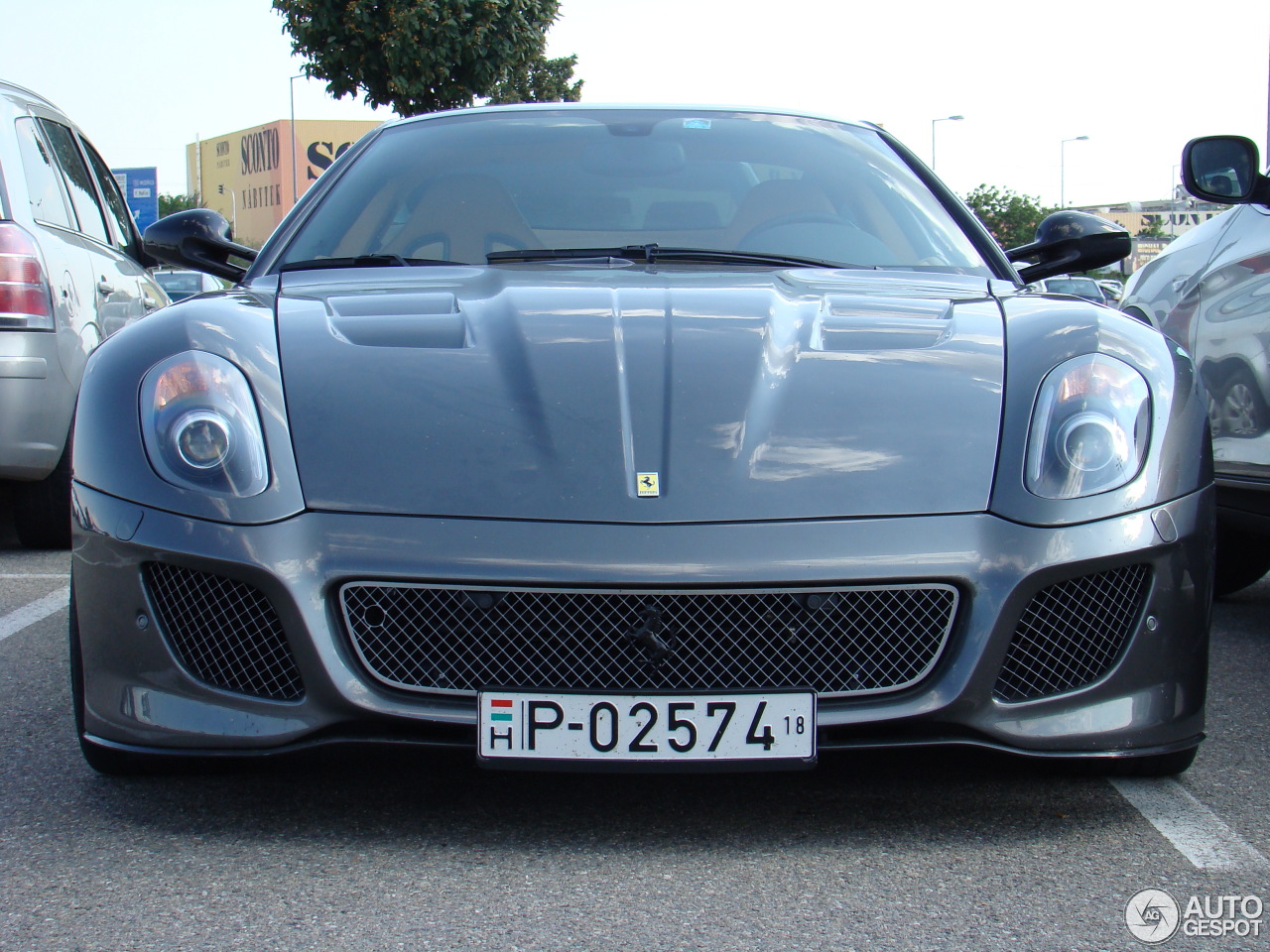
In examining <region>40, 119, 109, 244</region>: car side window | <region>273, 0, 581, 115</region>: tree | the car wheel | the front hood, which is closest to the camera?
the front hood

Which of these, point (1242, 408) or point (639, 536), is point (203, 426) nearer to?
point (639, 536)

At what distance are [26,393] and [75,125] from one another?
2.01 meters

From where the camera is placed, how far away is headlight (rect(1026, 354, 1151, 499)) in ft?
7.79

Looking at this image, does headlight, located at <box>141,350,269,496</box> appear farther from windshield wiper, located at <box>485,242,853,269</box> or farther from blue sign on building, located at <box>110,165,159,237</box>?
blue sign on building, located at <box>110,165,159,237</box>

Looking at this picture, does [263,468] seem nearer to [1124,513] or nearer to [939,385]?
[939,385]

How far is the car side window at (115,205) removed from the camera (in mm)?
6863

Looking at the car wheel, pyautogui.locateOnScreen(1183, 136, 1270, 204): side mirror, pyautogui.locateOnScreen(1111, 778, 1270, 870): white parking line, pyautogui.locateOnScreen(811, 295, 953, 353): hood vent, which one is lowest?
pyautogui.locateOnScreen(1111, 778, 1270, 870): white parking line

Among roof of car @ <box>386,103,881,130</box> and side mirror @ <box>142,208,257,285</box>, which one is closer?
side mirror @ <box>142,208,257,285</box>

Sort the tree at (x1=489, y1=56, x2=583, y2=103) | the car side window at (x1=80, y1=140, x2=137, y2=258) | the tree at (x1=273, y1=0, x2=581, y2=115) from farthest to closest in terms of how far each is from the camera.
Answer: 1. the tree at (x1=489, y1=56, x2=583, y2=103)
2. the tree at (x1=273, y1=0, x2=581, y2=115)
3. the car side window at (x1=80, y1=140, x2=137, y2=258)

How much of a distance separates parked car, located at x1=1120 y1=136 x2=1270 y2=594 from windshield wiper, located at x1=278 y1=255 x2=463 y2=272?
1.94 m

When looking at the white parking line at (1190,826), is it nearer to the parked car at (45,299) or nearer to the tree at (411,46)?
the parked car at (45,299)

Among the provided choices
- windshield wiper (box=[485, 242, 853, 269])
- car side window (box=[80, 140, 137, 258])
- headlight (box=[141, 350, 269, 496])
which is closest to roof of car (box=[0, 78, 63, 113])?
car side window (box=[80, 140, 137, 258])

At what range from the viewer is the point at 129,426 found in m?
Answer: 2.45

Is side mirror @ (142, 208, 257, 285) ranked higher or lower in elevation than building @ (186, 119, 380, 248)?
lower
